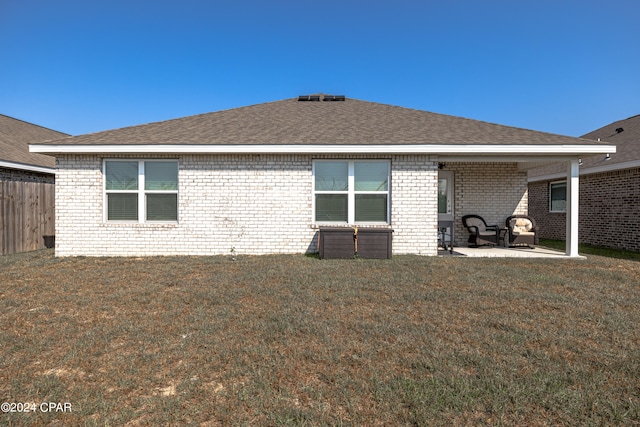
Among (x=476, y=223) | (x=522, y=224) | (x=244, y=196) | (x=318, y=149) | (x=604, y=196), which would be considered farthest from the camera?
(x=604, y=196)

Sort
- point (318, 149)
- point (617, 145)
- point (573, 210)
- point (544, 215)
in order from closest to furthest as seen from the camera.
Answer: point (318, 149)
point (573, 210)
point (617, 145)
point (544, 215)

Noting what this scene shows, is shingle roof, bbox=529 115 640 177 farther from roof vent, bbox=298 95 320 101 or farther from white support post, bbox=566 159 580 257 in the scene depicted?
roof vent, bbox=298 95 320 101

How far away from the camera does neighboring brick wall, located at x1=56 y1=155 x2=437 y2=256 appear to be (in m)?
8.57

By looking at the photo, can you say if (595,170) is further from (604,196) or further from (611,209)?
(611,209)

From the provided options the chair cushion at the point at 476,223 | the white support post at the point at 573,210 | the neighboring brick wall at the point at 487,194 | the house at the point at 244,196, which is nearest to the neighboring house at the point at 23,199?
the house at the point at 244,196

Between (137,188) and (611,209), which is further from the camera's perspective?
(611,209)

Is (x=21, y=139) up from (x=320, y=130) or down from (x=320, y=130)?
up

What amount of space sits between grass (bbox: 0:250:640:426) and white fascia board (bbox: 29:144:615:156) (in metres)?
3.60

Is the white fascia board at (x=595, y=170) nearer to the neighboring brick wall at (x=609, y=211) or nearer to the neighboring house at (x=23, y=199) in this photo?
the neighboring brick wall at (x=609, y=211)

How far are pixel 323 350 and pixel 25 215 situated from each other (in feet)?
38.0

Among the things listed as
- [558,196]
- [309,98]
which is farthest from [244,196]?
[558,196]

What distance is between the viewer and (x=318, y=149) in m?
8.16

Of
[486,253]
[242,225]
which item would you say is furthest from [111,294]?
[486,253]

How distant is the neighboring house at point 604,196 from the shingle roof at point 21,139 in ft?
66.5
